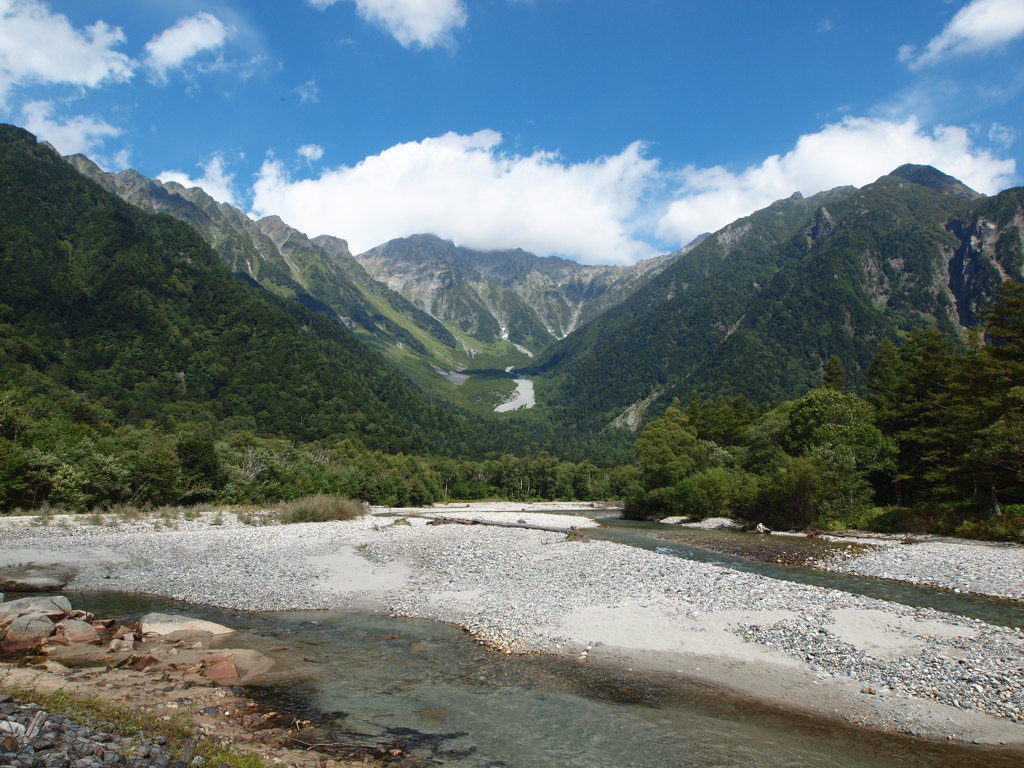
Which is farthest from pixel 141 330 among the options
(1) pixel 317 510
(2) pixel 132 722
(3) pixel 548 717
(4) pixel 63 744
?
(3) pixel 548 717

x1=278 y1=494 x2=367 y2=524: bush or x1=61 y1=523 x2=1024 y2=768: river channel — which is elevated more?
x1=61 y1=523 x2=1024 y2=768: river channel

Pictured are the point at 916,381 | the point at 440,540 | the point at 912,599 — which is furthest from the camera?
the point at 916,381

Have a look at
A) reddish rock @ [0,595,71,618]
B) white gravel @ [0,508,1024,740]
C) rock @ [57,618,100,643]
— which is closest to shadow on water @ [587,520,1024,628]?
white gravel @ [0,508,1024,740]

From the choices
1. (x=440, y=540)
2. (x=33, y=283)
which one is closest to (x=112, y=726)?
(x=440, y=540)

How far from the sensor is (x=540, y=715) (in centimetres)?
1173

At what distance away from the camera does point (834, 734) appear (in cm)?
1085

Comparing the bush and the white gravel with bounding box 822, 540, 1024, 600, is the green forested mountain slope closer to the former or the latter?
the bush

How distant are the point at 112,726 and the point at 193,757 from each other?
1.43 meters

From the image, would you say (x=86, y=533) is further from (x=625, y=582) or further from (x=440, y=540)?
(x=625, y=582)

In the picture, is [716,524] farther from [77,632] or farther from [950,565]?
[77,632]

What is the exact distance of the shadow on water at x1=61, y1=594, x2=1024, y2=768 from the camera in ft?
32.7

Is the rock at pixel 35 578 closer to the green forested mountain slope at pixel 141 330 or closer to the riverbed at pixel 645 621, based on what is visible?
the riverbed at pixel 645 621

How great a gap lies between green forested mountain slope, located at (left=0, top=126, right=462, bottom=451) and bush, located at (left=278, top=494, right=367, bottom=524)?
76234 millimetres

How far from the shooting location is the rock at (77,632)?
1416cm
